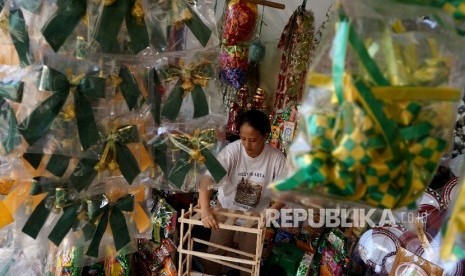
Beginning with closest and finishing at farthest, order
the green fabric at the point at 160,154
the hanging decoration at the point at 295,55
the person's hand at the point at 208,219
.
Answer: the green fabric at the point at 160,154, the person's hand at the point at 208,219, the hanging decoration at the point at 295,55

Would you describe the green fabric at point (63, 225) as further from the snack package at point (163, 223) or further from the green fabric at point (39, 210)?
the snack package at point (163, 223)

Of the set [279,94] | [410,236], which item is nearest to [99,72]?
[410,236]

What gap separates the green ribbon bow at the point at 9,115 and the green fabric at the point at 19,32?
0.23 ft

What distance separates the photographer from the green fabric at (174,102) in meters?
0.93

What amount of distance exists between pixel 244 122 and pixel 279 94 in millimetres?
756

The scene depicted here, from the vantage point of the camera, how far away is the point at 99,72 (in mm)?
816

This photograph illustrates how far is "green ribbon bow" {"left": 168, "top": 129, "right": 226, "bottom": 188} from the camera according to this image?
958mm

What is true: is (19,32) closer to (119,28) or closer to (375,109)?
(119,28)

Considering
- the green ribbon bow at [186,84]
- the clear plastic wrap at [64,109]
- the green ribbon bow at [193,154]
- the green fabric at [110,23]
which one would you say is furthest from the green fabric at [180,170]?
the green fabric at [110,23]

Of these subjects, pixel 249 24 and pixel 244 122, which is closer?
pixel 244 122

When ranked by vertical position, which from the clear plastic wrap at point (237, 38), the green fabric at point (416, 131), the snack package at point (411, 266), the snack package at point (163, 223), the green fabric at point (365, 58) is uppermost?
the clear plastic wrap at point (237, 38)

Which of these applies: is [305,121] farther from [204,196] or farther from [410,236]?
[410,236]

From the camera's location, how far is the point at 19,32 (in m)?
0.78

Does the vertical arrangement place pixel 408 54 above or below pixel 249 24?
below
